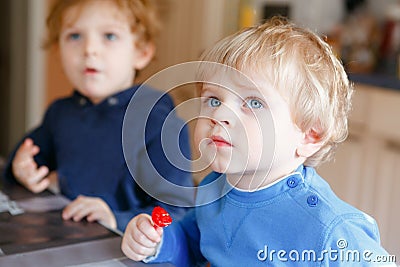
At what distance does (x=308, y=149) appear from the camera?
31.4 inches

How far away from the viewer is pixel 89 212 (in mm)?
1070

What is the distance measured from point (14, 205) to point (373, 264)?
677mm

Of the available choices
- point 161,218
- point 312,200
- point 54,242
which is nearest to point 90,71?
point 54,242

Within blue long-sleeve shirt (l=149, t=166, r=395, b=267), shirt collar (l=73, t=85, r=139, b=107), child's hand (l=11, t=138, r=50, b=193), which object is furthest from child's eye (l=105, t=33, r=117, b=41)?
blue long-sleeve shirt (l=149, t=166, r=395, b=267)

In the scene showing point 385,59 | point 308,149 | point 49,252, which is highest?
point 308,149

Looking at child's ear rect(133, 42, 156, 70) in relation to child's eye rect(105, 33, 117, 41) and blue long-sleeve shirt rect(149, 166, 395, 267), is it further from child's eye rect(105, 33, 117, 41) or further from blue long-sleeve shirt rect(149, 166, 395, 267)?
blue long-sleeve shirt rect(149, 166, 395, 267)

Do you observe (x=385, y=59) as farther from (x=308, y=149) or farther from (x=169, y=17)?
(x=308, y=149)

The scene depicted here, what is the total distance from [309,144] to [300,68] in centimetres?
10

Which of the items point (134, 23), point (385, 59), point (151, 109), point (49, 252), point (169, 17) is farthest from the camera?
point (169, 17)

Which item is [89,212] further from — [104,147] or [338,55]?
[338,55]

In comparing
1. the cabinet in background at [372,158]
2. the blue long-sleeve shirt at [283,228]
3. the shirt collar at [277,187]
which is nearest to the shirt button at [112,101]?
the blue long-sleeve shirt at [283,228]

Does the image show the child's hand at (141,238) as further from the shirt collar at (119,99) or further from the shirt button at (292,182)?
the shirt collar at (119,99)

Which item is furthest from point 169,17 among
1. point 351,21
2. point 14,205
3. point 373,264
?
point 373,264

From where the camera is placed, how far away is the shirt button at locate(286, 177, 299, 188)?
0.80 meters
